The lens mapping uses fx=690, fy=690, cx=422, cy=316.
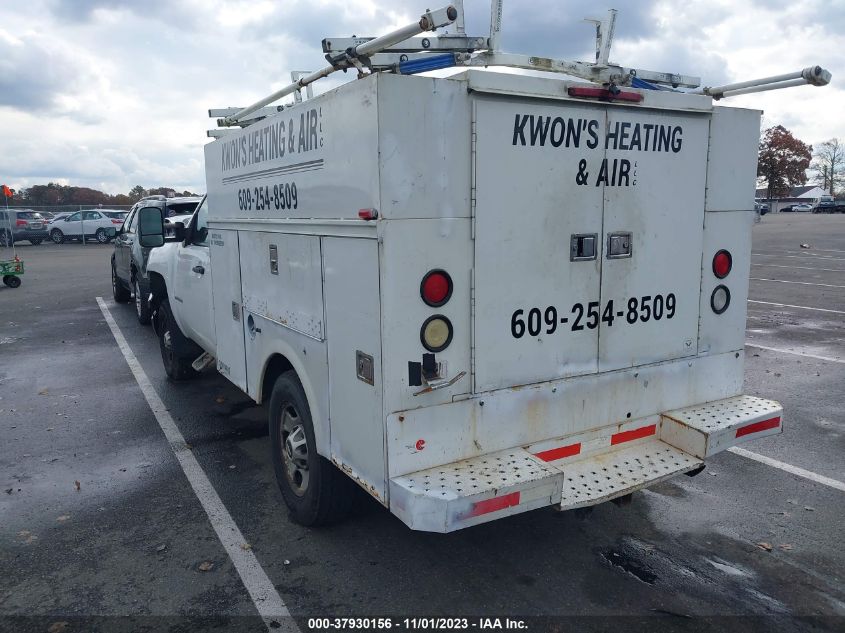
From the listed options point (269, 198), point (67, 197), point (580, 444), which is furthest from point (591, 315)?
point (67, 197)

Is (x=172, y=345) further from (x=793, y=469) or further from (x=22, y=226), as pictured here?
(x=22, y=226)

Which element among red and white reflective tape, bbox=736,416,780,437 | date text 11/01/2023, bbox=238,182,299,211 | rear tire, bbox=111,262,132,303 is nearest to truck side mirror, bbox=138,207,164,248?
date text 11/01/2023, bbox=238,182,299,211

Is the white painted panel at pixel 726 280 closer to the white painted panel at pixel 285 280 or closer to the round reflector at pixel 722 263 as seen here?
the round reflector at pixel 722 263

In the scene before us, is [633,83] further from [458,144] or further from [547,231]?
[458,144]

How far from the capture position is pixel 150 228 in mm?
6355

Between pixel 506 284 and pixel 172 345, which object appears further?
pixel 172 345

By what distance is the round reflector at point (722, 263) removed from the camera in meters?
4.26

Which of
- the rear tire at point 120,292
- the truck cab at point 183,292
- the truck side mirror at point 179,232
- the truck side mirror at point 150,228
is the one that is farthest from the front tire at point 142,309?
the truck side mirror at point 150,228

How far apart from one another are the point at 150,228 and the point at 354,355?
3.79 meters

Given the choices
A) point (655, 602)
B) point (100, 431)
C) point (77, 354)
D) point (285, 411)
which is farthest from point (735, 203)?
point (77, 354)

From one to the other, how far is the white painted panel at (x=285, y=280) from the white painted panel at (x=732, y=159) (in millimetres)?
2385

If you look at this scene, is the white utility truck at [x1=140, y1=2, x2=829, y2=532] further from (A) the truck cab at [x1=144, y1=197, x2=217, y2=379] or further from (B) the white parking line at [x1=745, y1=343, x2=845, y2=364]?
(B) the white parking line at [x1=745, y1=343, x2=845, y2=364]

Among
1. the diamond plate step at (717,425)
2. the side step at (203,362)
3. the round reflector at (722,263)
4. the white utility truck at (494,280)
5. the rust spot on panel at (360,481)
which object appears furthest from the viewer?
the side step at (203,362)

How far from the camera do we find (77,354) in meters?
9.95
